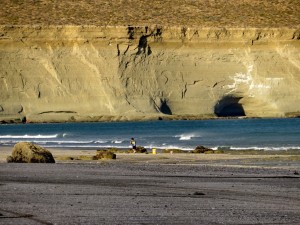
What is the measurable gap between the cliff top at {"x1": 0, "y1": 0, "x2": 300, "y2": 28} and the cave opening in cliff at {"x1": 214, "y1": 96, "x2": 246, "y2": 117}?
20.0 ft

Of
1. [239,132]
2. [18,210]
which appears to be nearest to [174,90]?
[239,132]

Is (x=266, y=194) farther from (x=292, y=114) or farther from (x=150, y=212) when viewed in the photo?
(x=292, y=114)

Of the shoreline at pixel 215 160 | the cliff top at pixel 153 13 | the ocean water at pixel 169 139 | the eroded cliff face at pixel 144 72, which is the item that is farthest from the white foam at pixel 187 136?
the cliff top at pixel 153 13

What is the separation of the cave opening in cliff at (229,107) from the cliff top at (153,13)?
20.0 feet

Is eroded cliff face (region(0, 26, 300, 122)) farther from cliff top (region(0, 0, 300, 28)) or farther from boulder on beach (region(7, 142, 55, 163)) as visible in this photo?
boulder on beach (region(7, 142, 55, 163))

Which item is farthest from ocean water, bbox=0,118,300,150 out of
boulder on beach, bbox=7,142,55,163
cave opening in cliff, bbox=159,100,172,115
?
boulder on beach, bbox=7,142,55,163

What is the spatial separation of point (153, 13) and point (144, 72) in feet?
27.4

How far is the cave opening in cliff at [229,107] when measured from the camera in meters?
65.2

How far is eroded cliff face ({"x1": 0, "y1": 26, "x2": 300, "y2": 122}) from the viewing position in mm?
63594

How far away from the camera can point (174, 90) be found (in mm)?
65062

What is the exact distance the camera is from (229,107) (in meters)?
67.1

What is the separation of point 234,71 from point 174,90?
4292 mm

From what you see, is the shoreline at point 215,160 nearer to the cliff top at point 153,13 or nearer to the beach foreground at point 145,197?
the beach foreground at point 145,197

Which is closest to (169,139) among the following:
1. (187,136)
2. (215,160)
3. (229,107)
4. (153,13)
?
(187,136)
